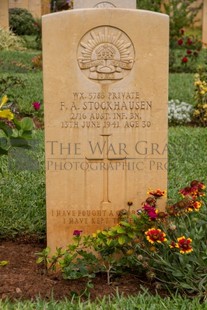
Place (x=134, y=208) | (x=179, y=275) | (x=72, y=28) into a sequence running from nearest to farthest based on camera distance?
(x=179, y=275) < (x=72, y=28) < (x=134, y=208)

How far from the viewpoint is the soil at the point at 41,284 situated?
3772mm

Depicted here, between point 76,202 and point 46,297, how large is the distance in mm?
693

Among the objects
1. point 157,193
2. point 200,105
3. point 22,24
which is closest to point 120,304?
point 157,193

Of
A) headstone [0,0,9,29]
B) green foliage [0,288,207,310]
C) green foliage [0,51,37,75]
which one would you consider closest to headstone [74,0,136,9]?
green foliage [0,51,37,75]

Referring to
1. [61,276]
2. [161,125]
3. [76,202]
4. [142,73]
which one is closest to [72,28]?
[142,73]

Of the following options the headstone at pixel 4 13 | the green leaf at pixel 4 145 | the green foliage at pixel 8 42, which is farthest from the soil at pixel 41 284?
the headstone at pixel 4 13

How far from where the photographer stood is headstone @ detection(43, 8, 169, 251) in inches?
157

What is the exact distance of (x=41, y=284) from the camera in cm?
391

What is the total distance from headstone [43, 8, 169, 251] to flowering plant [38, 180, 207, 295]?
15 cm

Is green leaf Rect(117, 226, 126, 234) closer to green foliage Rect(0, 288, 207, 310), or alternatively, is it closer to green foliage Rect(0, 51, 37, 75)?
green foliage Rect(0, 288, 207, 310)

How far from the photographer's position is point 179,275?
11.9ft

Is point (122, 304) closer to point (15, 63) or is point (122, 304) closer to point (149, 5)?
point (15, 63)

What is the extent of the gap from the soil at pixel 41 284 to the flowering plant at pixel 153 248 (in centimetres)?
6

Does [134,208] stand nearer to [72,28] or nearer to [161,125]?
[161,125]
